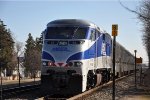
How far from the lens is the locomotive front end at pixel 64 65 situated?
1958 centimetres

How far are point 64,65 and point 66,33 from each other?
1.85m

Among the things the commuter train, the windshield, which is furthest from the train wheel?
the windshield

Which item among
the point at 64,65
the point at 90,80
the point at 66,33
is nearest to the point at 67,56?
the point at 64,65

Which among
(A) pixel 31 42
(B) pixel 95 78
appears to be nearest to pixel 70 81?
(B) pixel 95 78

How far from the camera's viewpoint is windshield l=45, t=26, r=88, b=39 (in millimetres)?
20422

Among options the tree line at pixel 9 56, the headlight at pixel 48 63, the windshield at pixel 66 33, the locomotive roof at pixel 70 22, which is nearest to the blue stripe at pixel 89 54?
the headlight at pixel 48 63

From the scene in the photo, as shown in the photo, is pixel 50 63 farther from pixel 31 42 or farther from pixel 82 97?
pixel 31 42

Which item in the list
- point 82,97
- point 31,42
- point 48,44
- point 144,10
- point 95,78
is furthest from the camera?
point 31,42

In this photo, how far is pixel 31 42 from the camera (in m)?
121

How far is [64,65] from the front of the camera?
64.2ft

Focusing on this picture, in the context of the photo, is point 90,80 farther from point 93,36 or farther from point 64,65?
point 64,65

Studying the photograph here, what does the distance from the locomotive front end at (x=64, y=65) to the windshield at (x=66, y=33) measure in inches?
2.8

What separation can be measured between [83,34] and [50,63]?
2.37m

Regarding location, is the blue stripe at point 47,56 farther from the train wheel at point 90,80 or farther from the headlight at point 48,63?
the train wheel at point 90,80
